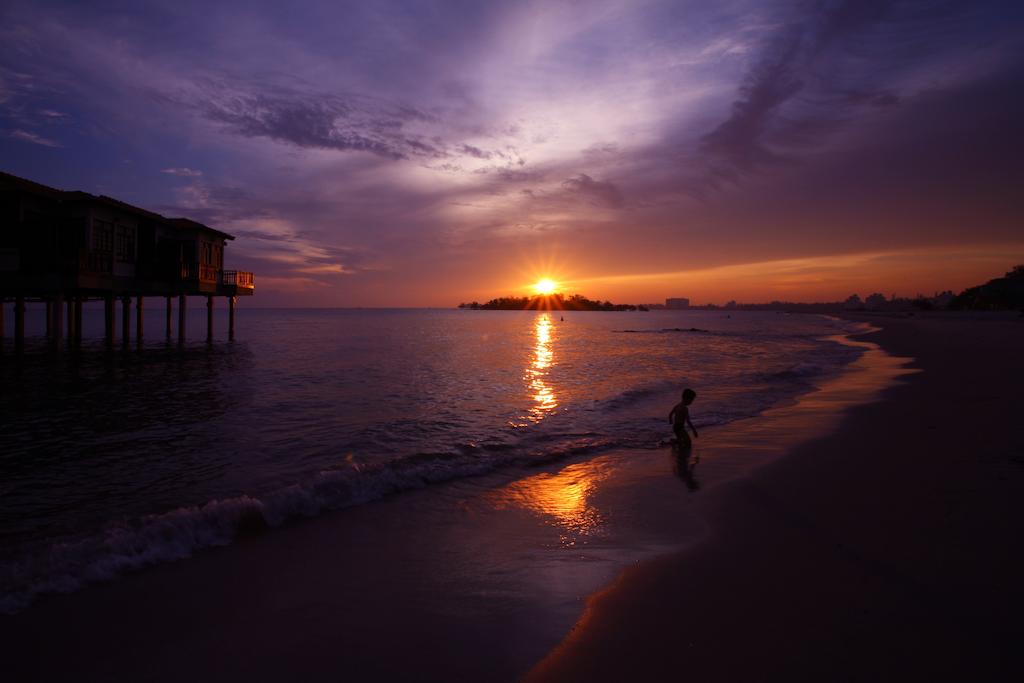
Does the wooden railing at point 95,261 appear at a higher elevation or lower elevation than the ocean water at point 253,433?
higher

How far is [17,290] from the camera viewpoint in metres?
25.5

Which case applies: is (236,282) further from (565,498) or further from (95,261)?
(565,498)

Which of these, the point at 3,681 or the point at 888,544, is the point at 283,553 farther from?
the point at 888,544

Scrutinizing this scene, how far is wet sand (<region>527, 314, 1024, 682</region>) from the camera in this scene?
13.2 ft

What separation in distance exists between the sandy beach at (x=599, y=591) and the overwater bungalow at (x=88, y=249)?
24426 mm

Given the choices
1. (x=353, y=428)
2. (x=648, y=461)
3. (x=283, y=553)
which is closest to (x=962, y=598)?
(x=648, y=461)

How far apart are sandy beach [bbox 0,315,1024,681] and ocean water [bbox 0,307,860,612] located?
93 cm

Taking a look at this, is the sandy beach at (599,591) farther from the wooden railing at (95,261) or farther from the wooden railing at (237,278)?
the wooden railing at (237,278)

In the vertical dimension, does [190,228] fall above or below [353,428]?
above

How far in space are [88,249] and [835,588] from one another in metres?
32.1

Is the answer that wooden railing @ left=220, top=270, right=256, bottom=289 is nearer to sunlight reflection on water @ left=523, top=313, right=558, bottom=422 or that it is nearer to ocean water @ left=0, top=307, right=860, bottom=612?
ocean water @ left=0, top=307, right=860, bottom=612

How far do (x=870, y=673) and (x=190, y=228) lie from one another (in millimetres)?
38356

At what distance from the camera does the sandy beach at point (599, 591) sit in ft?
13.6

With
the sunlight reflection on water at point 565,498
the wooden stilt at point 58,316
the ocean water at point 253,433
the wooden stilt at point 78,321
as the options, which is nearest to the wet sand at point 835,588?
the sunlight reflection on water at point 565,498
